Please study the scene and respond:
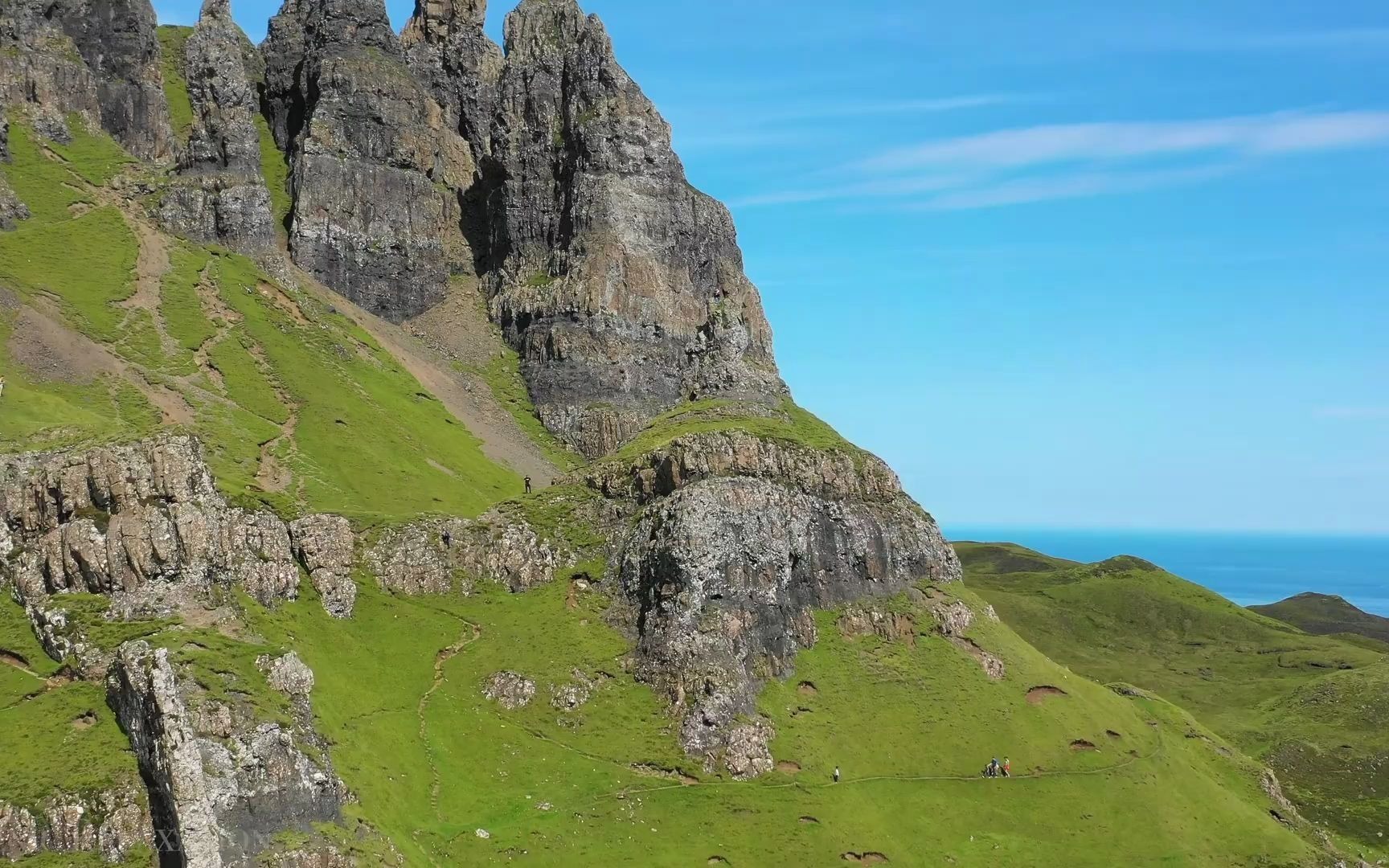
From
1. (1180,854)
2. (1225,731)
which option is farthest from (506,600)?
(1225,731)

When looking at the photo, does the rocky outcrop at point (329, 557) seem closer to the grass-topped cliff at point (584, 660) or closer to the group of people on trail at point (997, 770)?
the grass-topped cliff at point (584, 660)

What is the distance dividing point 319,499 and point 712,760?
57.5m

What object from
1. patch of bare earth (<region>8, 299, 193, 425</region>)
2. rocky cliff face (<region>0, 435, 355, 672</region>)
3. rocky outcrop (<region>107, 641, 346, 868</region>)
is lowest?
rocky outcrop (<region>107, 641, 346, 868</region>)

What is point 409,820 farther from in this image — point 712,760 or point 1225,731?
point 1225,731

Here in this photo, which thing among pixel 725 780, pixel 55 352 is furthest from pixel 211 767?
pixel 55 352

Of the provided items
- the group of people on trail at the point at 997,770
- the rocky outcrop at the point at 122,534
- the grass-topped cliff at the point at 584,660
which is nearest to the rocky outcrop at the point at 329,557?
the grass-topped cliff at the point at 584,660

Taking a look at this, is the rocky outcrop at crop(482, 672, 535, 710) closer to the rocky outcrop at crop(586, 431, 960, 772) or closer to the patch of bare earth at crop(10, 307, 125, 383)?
the rocky outcrop at crop(586, 431, 960, 772)

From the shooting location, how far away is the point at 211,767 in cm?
7281

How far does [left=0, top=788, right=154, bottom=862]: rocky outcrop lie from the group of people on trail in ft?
229

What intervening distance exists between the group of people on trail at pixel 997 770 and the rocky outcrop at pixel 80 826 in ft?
229

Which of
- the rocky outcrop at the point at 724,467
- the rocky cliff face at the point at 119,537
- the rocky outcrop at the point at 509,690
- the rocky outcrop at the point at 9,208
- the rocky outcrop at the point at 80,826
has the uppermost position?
the rocky outcrop at the point at 9,208

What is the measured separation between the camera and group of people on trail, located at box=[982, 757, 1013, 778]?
10775cm

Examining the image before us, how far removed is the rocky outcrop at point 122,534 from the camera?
85.7 metres

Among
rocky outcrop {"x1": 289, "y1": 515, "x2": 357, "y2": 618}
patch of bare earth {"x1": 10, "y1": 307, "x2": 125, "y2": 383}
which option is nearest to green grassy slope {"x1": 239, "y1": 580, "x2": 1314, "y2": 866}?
rocky outcrop {"x1": 289, "y1": 515, "x2": 357, "y2": 618}
